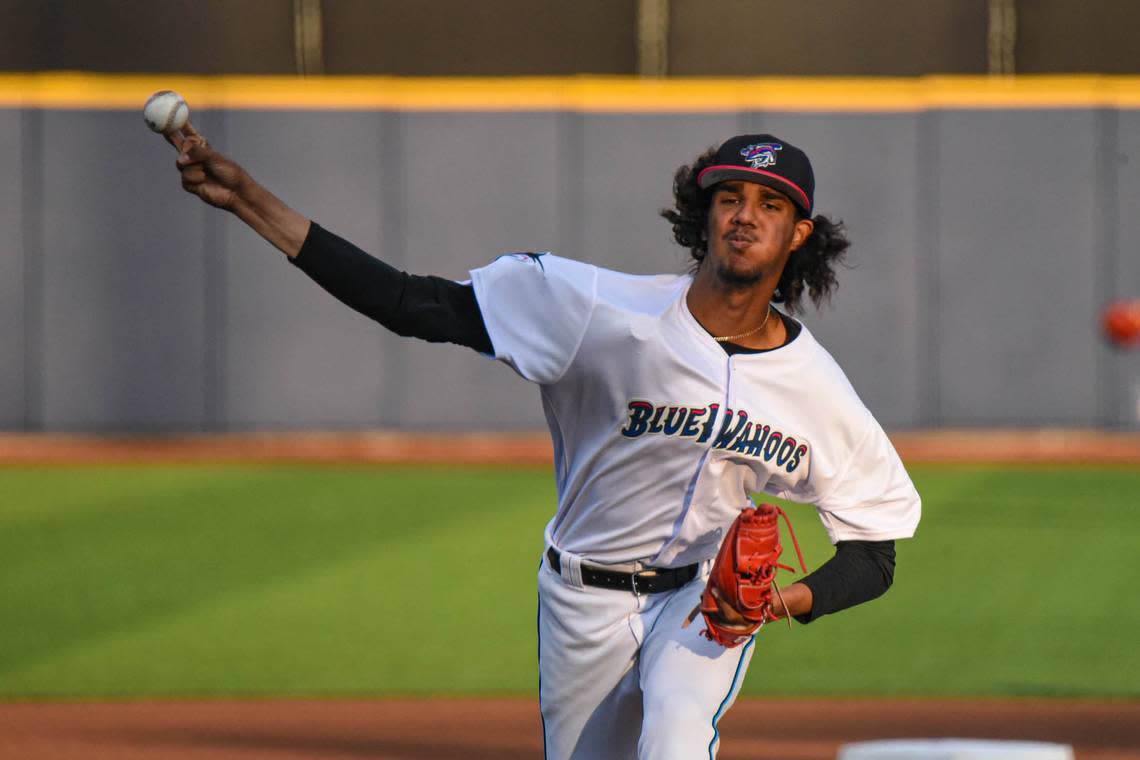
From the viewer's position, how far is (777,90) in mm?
18547

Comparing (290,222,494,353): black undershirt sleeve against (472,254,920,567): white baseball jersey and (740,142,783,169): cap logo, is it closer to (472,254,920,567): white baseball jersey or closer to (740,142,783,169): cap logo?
(472,254,920,567): white baseball jersey

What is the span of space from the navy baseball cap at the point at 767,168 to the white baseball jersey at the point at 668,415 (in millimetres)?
329

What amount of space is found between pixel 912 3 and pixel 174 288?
29.0 feet

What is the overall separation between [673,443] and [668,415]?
0.08 meters

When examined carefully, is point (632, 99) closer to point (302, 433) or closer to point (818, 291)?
point (302, 433)

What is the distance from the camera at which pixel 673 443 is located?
13.3 feet

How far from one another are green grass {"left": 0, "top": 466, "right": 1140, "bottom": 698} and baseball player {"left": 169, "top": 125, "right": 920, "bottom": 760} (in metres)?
3.65

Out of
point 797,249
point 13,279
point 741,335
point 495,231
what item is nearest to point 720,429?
point 741,335

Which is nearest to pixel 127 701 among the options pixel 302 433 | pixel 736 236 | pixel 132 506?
pixel 736 236

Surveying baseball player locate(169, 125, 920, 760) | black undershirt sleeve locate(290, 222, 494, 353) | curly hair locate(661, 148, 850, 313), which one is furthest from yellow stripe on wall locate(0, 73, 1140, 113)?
black undershirt sleeve locate(290, 222, 494, 353)

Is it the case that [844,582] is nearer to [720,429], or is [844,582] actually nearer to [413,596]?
[720,429]

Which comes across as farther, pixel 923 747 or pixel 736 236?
pixel 923 747

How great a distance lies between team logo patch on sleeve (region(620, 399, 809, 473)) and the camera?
4000 millimetres

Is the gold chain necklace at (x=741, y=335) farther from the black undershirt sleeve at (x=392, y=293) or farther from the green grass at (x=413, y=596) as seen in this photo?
the green grass at (x=413, y=596)
